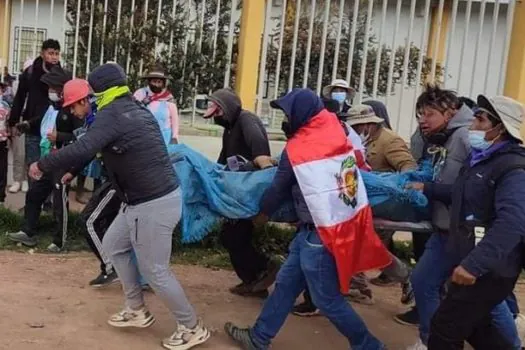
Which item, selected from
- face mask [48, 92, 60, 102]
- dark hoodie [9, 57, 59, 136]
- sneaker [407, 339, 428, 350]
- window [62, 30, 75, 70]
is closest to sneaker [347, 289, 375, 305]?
sneaker [407, 339, 428, 350]

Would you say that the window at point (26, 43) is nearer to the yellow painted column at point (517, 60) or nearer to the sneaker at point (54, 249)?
the sneaker at point (54, 249)

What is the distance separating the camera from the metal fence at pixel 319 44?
27.5 feet

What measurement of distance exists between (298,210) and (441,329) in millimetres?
1113

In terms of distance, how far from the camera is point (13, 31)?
29.2 ft

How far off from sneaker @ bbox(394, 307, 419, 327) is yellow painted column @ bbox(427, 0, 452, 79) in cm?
357

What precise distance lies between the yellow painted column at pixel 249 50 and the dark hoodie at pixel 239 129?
8.25 ft

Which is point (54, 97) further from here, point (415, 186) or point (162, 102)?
point (415, 186)

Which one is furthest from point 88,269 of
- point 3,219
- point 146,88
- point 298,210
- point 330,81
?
point 330,81

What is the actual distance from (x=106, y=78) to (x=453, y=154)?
206cm

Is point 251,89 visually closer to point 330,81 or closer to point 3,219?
→ point 330,81

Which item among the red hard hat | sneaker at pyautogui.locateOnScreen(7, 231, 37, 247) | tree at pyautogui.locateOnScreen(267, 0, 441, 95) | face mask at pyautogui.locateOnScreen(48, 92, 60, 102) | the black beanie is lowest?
sneaker at pyautogui.locateOnScreen(7, 231, 37, 247)

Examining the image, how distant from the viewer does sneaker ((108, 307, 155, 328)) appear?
512 centimetres

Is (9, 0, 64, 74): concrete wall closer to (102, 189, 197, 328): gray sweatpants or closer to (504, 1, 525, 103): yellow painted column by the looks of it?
(102, 189, 197, 328): gray sweatpants

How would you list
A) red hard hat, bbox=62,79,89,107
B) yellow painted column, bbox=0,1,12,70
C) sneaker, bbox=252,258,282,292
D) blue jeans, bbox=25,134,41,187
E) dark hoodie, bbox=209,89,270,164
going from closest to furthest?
red hard hat, bbox=62,79,89,107
dark hoodie, bbox=209,89,270,164
sneaker, bbox=252,258,282,292
blue jeans, bbox=25,134,41,187
yellow painted column, bbox=0,1,12,70
